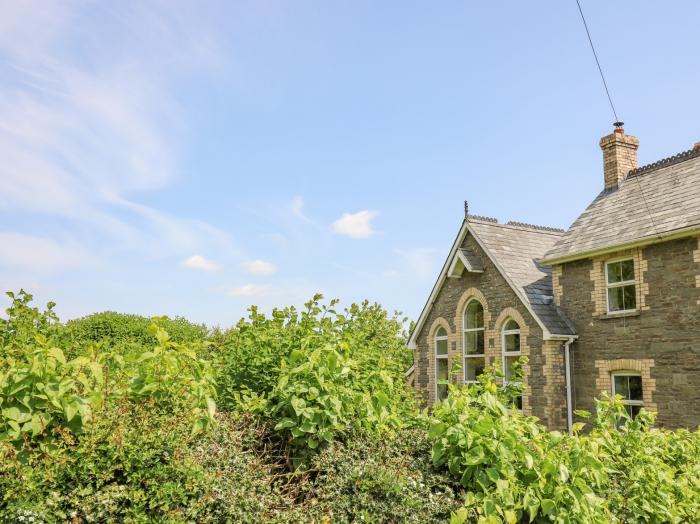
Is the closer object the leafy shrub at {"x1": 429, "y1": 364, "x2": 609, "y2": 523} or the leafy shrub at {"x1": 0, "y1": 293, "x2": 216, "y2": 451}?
the leafy shrub at {"x1": 0, "y1": 293, "x2": 216, "y2": 451}

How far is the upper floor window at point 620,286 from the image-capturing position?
16.7m

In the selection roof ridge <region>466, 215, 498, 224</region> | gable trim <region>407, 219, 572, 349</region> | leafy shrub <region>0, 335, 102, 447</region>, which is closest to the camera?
leafy shrub <region>0, 335, 102, 447</region>

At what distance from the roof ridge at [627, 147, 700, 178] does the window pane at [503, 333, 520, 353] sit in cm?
706

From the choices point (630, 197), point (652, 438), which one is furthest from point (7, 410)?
point (630, 197)

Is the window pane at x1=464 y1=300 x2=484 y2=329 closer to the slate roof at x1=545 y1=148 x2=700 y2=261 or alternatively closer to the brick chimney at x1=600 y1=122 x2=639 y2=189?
the slate roof at x1=545 y1=148 x2=700 y2=261

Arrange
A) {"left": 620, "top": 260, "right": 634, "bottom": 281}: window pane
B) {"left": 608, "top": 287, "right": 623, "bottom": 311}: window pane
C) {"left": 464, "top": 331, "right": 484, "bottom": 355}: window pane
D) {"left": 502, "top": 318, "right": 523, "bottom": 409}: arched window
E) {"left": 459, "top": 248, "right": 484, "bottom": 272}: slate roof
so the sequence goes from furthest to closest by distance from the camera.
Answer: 1. {"left": 464, "top": 331, "right": 484, "bottom": 355}: window pane
2. {"left": 459, "top": 248, "right": 484, "bottom": 272}: slate roof
3. {"left": 502, "top": 318, "right": 523, "bottom": 409}: arched window
4. {"left": 608, "top": 287, "right": 623, "bottom": 311}: window pane
5. {"left": 620, "top": 260, "right": 634, "bottom": 281}: window pane

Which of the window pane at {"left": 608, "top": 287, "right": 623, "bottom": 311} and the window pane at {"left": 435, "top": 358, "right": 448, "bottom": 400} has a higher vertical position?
the window pane at {"left": 608, "top": 287, "right": 623, "bottom": 311}

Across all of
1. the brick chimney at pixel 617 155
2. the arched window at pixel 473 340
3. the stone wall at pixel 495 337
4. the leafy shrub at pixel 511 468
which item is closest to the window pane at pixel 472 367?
the arched window at pixel 473 340

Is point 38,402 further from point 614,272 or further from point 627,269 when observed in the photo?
point 614,272

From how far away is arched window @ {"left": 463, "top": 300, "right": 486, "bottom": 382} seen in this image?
20.8m

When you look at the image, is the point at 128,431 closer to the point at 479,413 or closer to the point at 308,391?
the point at 308,391

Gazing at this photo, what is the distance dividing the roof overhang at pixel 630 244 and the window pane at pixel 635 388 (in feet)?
11.8

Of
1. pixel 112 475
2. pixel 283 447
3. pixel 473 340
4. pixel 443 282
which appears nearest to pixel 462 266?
pixel 443 282

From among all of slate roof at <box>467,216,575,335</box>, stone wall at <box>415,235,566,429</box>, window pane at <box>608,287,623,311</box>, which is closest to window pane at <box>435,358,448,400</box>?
stone wall at <box>415,235,566,429</box>
